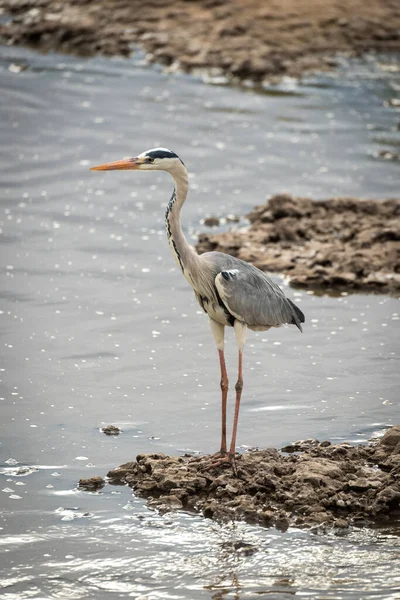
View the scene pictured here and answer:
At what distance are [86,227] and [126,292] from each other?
6.94 ft

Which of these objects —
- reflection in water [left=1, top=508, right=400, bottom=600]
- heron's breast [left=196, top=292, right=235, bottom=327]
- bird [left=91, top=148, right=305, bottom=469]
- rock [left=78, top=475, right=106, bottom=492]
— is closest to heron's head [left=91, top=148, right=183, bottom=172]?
bird [left=91, top=148, right=305, bottom=469]

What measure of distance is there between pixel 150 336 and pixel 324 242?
11.4 ft

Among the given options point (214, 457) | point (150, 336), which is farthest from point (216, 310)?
point (150, 336)

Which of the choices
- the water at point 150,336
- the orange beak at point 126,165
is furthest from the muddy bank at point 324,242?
the orange beak at point 126,165

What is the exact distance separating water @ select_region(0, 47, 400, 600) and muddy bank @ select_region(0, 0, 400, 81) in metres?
0.72

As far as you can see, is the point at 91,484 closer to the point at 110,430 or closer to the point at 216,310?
the point at 110,430

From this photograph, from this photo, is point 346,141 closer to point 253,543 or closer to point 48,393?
point 48,393

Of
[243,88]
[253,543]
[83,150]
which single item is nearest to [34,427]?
[253,543]

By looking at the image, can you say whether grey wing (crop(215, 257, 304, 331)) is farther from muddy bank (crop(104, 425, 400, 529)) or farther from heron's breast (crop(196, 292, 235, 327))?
muddy bank (crop(104, 425, 400, 529))

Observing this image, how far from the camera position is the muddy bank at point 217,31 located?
21656 millimetres

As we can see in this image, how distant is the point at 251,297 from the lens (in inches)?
332

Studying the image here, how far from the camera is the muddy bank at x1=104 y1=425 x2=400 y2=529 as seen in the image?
7738 mm

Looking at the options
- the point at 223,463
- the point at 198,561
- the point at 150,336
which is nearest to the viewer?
the point at 198,561

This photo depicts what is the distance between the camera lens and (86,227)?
1419 cm
